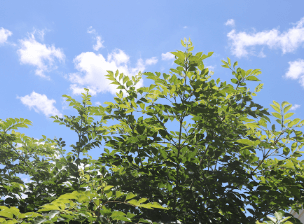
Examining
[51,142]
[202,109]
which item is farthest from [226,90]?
[51,142]

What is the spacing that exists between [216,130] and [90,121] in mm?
2642

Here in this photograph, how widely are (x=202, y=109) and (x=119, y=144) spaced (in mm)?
1166

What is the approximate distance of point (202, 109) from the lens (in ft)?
8.22

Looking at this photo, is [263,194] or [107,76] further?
[107,76]

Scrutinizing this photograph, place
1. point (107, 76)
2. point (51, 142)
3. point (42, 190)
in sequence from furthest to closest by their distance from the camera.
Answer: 1. point (51, 142)
2. point (42, 190)
3. point (107, 76)

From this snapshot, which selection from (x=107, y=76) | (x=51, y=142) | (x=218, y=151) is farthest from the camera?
(x=51, y=142)

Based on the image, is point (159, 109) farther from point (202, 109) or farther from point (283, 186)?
point (283, 186)

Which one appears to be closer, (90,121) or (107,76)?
(107,76)

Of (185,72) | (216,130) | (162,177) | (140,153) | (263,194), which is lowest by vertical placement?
(263,194)

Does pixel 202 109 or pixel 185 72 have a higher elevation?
pixel 185 72

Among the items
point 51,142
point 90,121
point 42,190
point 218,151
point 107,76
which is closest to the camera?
point 218,151

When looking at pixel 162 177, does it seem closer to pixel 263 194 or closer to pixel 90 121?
pixel 263 194

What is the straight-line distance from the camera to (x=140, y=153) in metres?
2.76

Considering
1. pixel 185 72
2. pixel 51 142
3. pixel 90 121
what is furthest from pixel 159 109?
pixel 51 142
